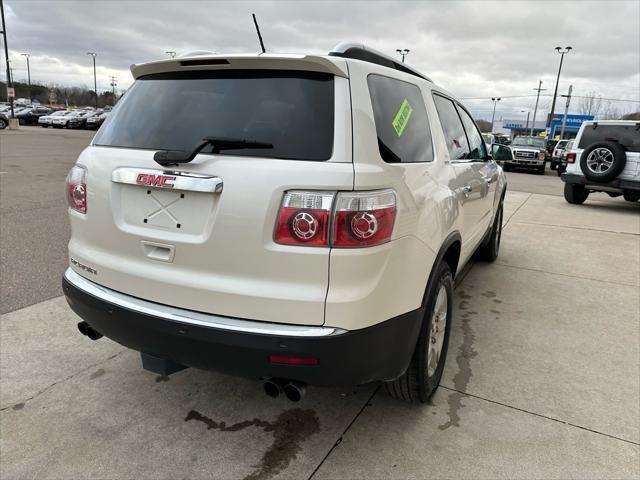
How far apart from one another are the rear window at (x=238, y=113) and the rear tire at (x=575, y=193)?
36.8 feet

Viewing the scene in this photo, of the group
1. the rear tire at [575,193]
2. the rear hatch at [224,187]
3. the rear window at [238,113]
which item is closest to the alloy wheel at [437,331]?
the rear hatch at [224,187]

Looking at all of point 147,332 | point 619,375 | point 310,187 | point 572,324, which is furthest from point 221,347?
point 572,324

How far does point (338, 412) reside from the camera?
2.73 metres

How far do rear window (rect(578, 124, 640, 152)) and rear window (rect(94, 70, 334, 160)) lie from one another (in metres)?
10.4

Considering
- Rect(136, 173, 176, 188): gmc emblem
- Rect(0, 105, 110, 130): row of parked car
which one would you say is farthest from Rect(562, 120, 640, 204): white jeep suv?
Rect(0, 105, 110, 130): row of parked car

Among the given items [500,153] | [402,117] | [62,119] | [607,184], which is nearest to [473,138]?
[500,153]

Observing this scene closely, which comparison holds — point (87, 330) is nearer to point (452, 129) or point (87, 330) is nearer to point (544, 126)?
point (452, 129)

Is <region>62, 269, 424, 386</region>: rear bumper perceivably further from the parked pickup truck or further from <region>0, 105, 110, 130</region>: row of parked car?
<region>0, 105, 110, 130</region>: row of parked car

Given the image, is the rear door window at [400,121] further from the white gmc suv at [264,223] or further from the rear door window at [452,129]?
the rear door window at [452,129]

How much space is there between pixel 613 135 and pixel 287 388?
11005 millimetres

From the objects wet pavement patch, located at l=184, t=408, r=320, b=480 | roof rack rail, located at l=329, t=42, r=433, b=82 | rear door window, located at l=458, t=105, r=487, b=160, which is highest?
roof rack rail, located at l=329, t=42, r=433, b=82

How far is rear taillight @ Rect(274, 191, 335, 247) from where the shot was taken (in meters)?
1.88

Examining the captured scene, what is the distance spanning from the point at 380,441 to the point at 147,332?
130 centimetres

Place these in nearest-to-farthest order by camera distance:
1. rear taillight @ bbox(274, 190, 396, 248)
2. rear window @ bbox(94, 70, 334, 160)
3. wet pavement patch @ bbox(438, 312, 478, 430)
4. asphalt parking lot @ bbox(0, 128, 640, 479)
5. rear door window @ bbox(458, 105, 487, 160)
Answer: rear taillight @ bbox(274, 190, 396, 248) < rear window @ bbox(94, 70, 334, 160) < asphalt parking lot @ bbox(0, 128, 640, 479) < wet pavement patch @ bbox(438, 312, 478, 430) < rear door window @ bbox(458, 105, 487, 160)
